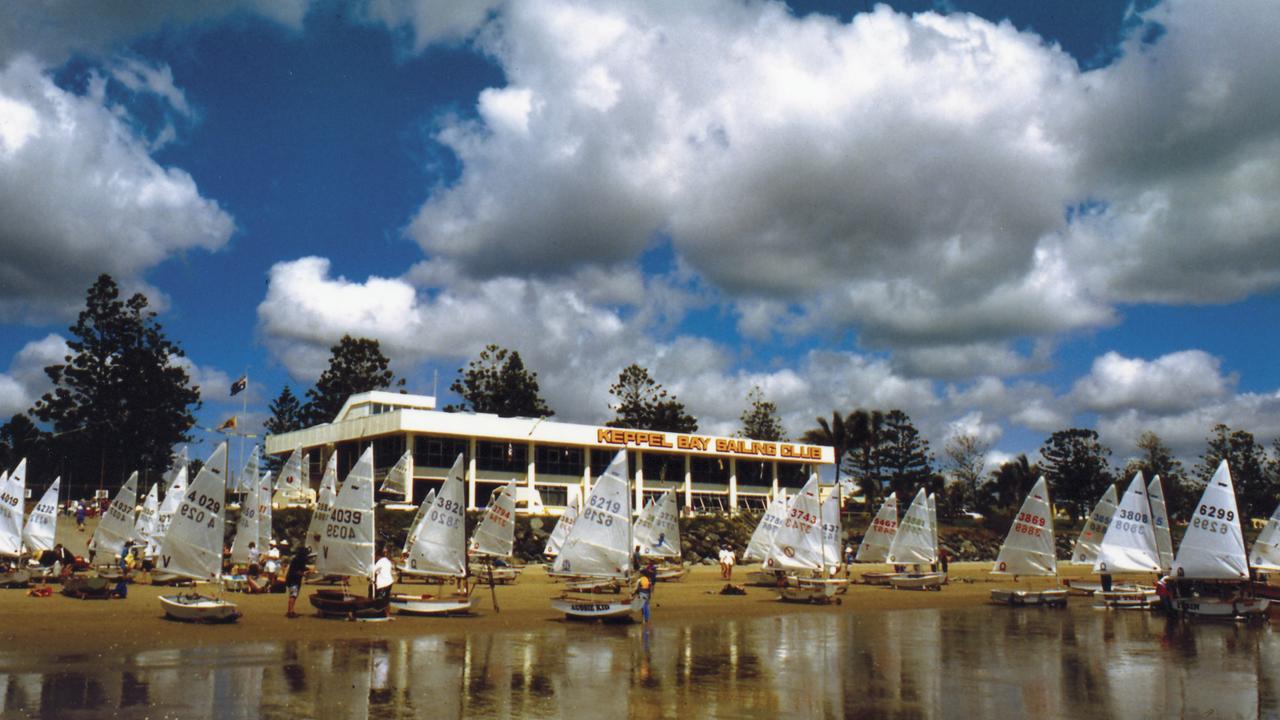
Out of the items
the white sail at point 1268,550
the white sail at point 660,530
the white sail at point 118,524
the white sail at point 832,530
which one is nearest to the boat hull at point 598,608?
the white sail at point 832,530

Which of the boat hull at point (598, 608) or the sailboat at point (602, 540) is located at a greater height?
the sailboat at point (602, 540)

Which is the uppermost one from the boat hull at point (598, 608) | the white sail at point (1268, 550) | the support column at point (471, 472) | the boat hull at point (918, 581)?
the support column at point (471, 472)

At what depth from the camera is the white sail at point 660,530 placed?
172 ft

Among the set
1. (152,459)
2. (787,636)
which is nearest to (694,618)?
(787,636)

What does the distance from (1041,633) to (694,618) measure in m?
11.5

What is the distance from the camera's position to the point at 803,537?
139 feet

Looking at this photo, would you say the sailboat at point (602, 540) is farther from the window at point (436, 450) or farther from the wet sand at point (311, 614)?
the window at point (436, 450)

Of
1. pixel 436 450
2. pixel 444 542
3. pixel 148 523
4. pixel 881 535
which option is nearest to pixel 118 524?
pixel 148 523

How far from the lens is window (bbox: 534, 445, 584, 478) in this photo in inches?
2960

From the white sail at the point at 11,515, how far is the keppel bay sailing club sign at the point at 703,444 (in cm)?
4140

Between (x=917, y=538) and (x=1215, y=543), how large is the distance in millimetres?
16866

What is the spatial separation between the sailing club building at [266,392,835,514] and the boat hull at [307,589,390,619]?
111ft

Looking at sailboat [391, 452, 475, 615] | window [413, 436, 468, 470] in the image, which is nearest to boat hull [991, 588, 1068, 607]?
sailboat [391, 452, 475, 615]

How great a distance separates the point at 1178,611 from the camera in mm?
35656
